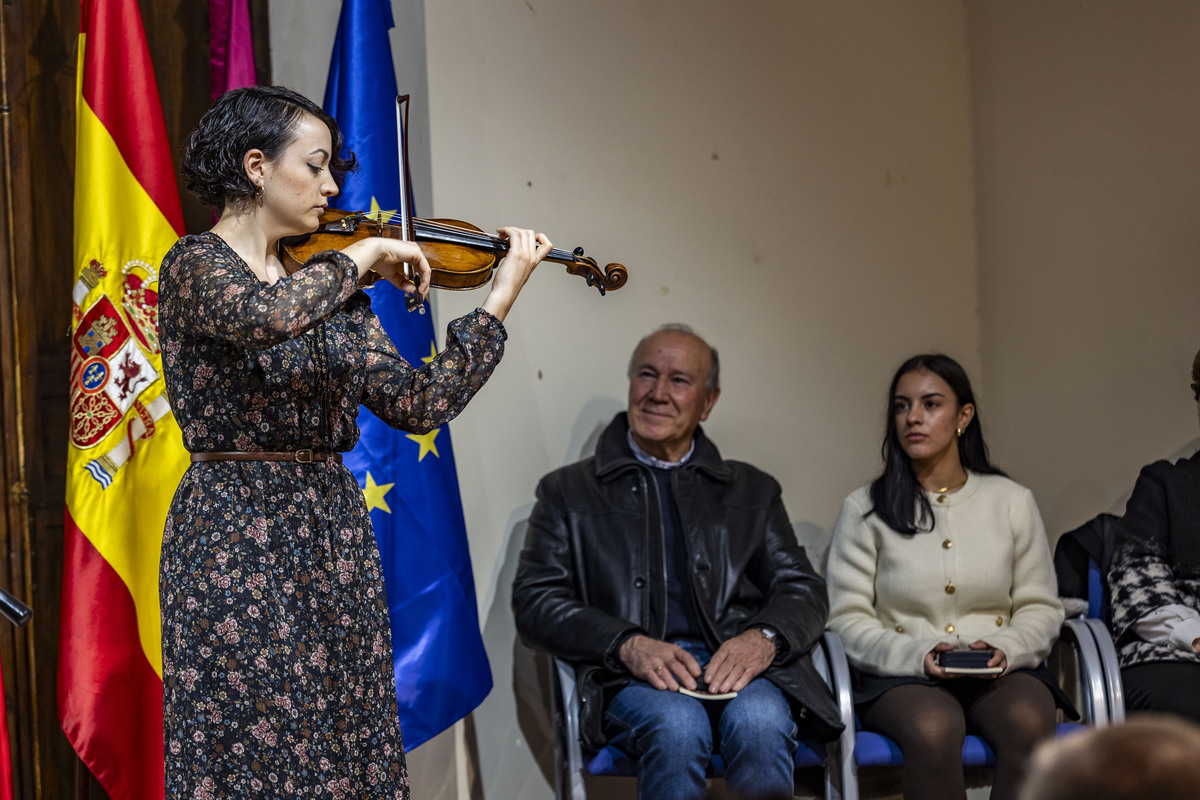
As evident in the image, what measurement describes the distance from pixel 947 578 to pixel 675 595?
2.32 ft

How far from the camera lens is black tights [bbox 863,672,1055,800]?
8.67ft

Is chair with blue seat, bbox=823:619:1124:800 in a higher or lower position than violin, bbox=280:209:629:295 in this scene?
lower

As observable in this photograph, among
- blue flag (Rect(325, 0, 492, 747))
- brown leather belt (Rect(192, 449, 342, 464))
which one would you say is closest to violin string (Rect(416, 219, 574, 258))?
brown leather belt (Rect(192, 449, 342, 464))

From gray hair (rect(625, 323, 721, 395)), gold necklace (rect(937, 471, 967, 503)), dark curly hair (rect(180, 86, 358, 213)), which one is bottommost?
gold necklace (rect(937, 471, 967, 503))

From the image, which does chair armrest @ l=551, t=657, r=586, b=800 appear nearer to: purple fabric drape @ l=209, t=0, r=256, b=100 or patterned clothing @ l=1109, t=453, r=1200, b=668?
patterned clothing @ l=1109, t=453, r=1200, b=668

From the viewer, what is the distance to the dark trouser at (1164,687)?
268cm

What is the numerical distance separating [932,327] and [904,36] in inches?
38.8

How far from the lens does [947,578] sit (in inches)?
121

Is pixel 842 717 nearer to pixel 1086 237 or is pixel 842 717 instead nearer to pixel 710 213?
pixel 710 213

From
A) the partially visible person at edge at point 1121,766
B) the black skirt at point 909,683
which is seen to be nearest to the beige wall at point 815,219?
the black skirt at point 909,683

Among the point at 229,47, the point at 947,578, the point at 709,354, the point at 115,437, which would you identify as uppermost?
the point at 229,47

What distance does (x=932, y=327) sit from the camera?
4039 millimetres

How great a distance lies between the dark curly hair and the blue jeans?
1.44 meters

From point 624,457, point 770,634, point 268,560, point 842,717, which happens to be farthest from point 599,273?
point 842,717
